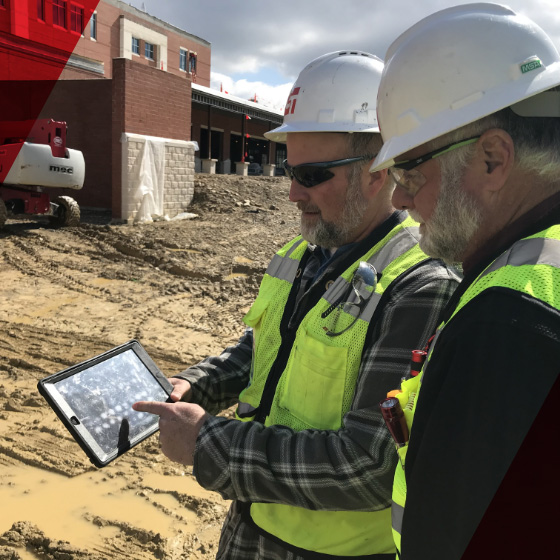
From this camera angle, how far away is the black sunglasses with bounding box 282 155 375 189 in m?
2.03

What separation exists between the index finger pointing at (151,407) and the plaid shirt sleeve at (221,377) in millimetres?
406

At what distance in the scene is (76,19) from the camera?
1079 inches

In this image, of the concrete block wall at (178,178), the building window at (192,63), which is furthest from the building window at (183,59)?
the concrete block wall at (178,178)

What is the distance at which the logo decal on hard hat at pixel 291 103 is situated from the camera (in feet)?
7.45

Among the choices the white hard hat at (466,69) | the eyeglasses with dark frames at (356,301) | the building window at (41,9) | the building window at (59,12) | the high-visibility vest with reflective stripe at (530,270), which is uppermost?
the building window at (59,12)

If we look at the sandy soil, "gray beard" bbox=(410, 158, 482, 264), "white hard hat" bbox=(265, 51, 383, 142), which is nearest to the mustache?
"white hard hat" bbox=(265, 51, 383, 142)

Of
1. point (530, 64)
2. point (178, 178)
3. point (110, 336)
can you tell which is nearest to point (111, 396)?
point (530, 64)

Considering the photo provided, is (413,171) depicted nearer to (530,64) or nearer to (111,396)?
(530,64)

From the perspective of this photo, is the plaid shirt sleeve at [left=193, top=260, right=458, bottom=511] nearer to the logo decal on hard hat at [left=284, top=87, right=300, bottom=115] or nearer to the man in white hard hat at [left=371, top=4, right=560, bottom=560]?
the man in white hard hat at [left=371, top=4, right=560, bottom=560]

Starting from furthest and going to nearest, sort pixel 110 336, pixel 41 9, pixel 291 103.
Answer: pixel 41 9
pixel 110 336
pixel 291 103

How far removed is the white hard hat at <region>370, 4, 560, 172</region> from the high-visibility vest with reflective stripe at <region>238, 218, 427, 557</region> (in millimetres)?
467

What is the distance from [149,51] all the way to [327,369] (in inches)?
1438

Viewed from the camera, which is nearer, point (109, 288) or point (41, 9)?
point (109, 288)

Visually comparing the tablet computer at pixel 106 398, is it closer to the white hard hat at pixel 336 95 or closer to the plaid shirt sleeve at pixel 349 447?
the plaid shirt sleeve at pixel 349 447
